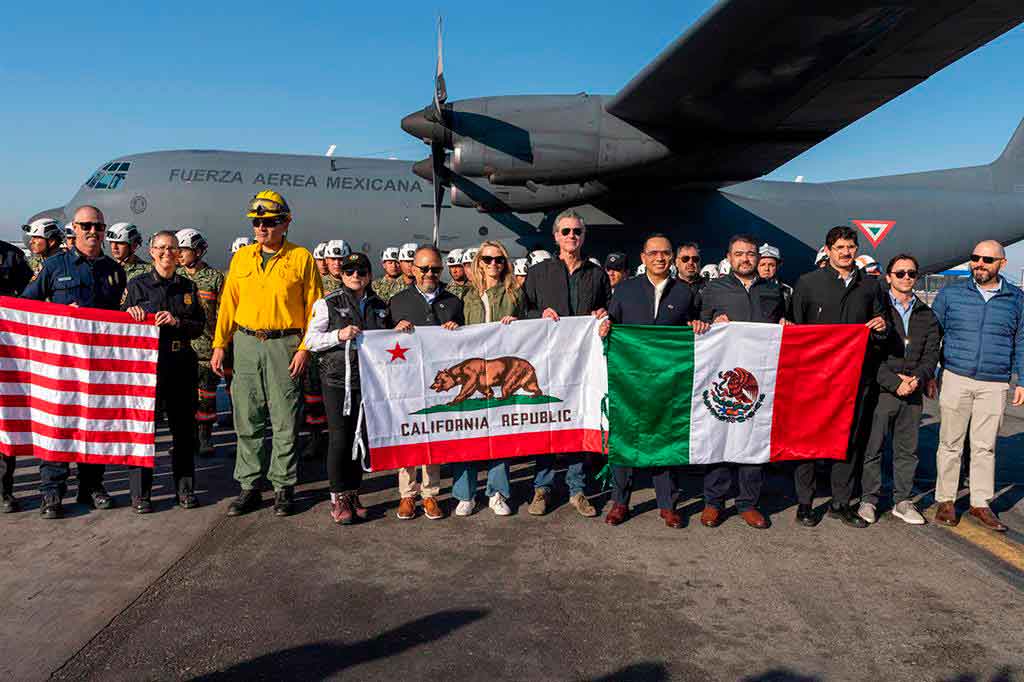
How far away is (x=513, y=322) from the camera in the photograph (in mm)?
5309

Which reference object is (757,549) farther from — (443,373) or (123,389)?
(123,389)

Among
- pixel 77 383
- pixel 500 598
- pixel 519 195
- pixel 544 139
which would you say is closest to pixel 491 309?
pixel 500 598

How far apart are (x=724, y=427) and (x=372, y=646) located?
3.34m

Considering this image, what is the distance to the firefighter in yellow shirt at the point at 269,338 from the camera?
5023 mm

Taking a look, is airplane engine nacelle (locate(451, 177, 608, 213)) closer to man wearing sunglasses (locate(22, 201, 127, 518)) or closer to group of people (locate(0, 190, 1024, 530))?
group of people (locate(0, 190, 1024, 530))

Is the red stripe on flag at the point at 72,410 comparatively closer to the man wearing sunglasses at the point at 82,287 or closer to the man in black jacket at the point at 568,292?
the man wearing sunglasses at the point at 82,287

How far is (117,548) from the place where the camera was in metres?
4.46

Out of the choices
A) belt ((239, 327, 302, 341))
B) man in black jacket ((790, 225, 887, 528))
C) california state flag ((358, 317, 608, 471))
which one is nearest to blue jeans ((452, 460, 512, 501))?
california state flag ((358, 317, 608, 471))

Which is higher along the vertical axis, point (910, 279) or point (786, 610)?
point (910, 279)

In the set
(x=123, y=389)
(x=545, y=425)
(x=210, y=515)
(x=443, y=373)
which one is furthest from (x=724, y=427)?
(x=123, y=389)

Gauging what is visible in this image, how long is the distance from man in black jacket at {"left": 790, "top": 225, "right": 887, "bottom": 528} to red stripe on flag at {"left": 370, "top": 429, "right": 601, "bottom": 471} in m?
1.73

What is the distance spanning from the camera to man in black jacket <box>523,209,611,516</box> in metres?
5.38

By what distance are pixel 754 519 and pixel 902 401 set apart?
1.58 metres

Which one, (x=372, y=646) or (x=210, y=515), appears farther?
(x=210, y=515)
